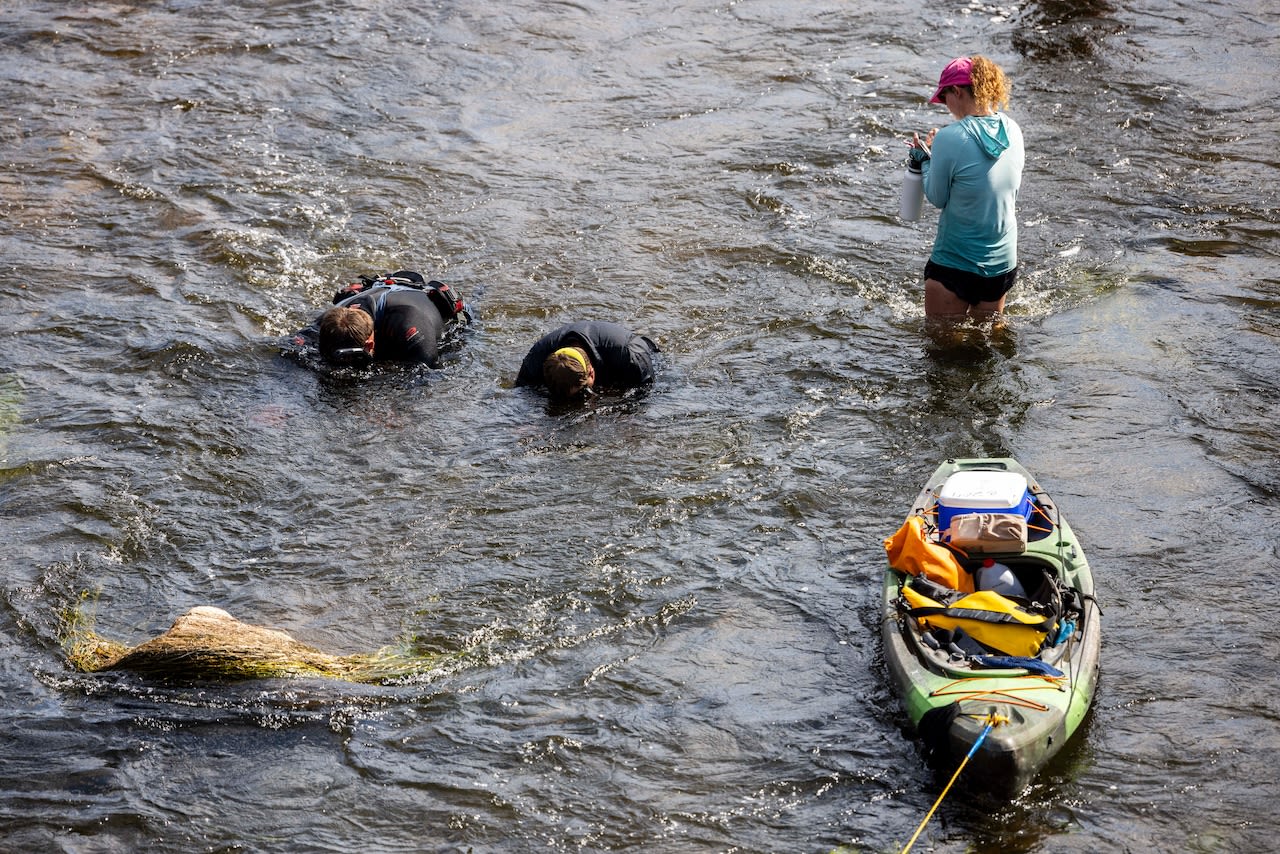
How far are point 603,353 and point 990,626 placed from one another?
3632 mm

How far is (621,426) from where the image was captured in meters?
8.53

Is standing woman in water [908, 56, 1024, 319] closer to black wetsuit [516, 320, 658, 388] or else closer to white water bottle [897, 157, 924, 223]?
white water bottle [897, 157, 924, 223]

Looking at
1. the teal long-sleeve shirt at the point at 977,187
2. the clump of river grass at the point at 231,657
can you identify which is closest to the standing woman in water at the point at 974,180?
the teal long-sleeve shirt at the point at 977,187

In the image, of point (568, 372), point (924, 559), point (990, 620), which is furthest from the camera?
point (568, 372)

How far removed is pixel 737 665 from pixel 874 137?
729 cm

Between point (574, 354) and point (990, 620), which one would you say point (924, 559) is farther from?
point (574, 354)

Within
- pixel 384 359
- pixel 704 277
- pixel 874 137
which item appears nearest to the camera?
pixel 384 359

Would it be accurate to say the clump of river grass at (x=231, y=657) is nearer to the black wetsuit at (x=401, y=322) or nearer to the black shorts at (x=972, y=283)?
the black wetsuit at (x=401, y=322)

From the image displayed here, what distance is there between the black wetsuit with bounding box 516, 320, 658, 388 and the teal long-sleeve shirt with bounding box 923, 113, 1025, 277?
223cm

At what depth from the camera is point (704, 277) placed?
33.8ft

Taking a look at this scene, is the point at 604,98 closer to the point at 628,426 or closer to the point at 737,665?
the point at 628,426

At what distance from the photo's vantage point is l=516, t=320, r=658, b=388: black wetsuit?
8.52 metres

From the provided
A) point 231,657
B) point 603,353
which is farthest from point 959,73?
point 231,657

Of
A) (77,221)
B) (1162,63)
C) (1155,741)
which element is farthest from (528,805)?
(1162,63)
